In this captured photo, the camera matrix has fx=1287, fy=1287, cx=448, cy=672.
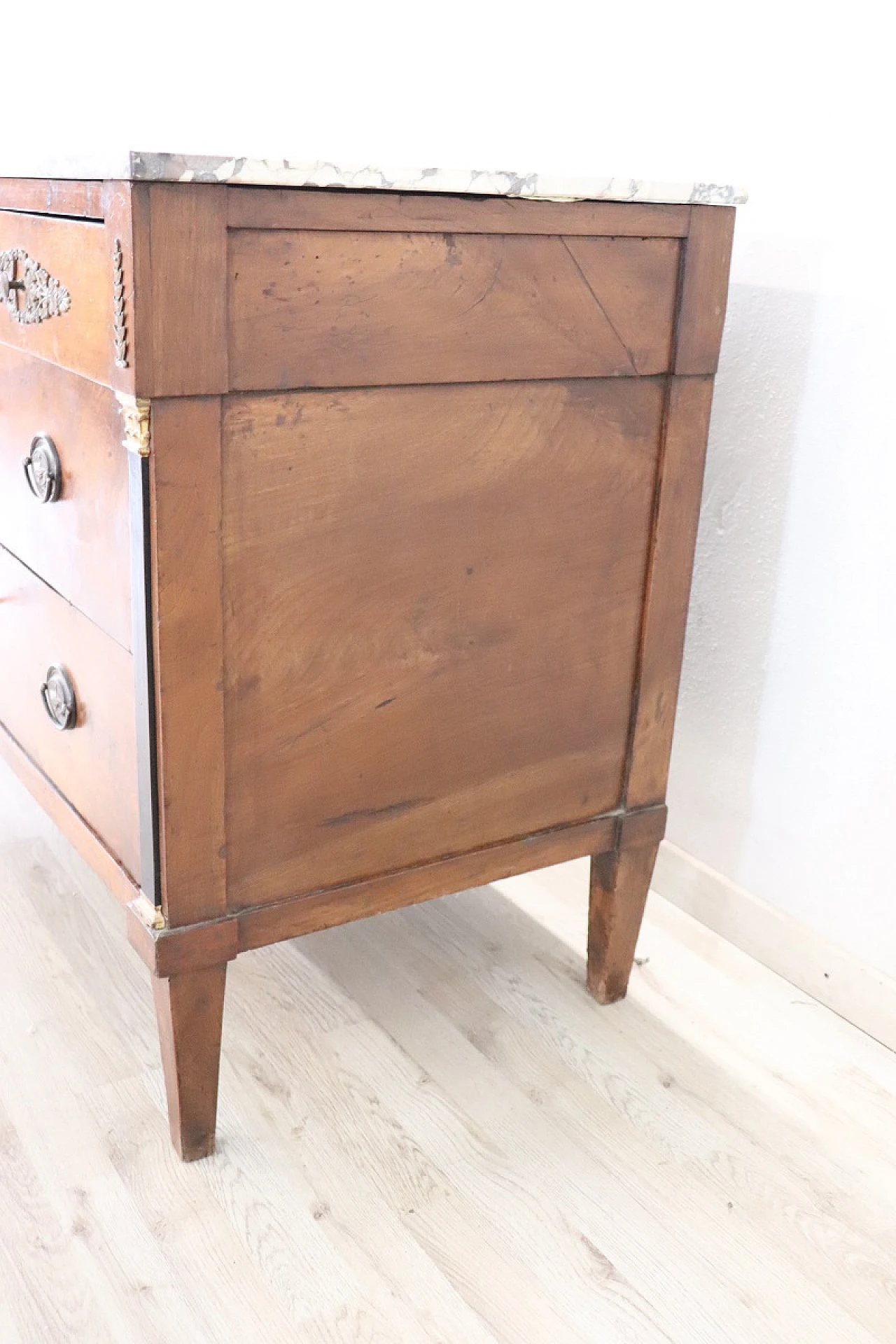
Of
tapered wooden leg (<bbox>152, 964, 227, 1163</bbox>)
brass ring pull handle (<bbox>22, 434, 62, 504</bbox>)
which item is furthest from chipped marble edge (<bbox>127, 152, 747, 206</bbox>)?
tapered wooden leg (<bbox>152, 964, 227, 1163</bbox>)

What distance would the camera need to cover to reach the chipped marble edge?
0.89 meters

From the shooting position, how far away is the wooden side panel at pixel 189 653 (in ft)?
3.17

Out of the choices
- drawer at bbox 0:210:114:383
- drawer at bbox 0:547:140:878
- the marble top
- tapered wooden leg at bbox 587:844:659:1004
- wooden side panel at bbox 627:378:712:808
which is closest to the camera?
the marble top

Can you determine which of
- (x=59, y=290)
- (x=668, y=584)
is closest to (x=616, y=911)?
(x=668, y=584)

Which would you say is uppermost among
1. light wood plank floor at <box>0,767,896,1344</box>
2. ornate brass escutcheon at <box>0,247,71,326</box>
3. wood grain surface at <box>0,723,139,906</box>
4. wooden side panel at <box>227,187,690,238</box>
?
wooden side panel at <box>227,187,690,238</box>

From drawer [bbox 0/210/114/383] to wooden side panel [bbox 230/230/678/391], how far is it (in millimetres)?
115

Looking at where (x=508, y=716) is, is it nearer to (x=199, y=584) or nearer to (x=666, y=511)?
(x=666, y=511)

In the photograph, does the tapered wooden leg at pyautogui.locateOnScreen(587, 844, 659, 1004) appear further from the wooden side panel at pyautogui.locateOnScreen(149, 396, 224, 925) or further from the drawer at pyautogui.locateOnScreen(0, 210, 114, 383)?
the drawer at pyautogui.locateOnScreen(0, 210, 114, 383)

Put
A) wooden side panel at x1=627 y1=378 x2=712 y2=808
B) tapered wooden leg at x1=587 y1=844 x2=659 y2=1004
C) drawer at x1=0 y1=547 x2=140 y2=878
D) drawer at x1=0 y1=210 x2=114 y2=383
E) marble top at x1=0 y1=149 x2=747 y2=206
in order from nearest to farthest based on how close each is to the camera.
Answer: marble top at x1=0 y1=149 x2=747 y2=206, drawer at x1=0 y1=210 x2=114 y2=383, drawer at x1=0 y1=547 x2=140 y2=878, wooden side panel at x1=627 y1=378 x2=712 y2=808, tapered wooden leg at x1=587 y1=844 x2=659 y2=1004

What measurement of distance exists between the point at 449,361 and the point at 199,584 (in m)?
0.28

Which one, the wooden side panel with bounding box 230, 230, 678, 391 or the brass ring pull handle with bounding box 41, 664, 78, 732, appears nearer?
the wooden side panel with bounding box 230, 230, 678, 391

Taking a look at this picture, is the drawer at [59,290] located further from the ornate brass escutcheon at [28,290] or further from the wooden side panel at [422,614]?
the wooden side panel at [422,614]

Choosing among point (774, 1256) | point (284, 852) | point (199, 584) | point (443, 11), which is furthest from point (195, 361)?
point (443, 11)

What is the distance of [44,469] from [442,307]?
1.34 feet
